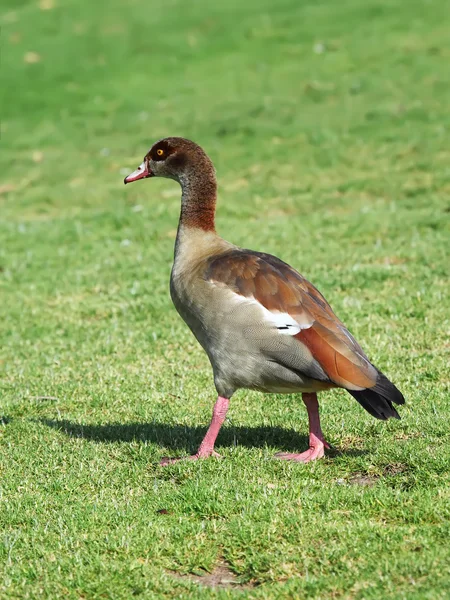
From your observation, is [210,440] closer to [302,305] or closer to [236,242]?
[302,305]

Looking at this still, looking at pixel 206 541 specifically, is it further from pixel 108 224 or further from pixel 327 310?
pixel 108 224

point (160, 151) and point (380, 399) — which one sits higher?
point (160, 151)

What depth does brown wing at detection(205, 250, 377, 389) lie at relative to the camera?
6.07 m

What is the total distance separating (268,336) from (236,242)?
734 cm

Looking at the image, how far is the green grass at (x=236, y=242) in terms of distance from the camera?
5250 millimetres

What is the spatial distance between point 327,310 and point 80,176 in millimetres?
14143

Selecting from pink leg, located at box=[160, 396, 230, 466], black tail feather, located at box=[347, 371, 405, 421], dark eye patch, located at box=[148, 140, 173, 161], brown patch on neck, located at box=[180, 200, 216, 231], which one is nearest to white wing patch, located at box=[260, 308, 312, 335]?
black tail feather, located at box=[347, 371, 405, 421]

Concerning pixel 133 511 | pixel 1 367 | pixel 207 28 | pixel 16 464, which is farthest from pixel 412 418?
pixel 207 28

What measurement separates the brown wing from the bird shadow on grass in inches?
31.5

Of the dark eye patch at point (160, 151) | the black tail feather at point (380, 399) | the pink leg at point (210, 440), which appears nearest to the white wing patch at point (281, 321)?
the black tail feather at point (380, 399)

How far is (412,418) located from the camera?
698 cm

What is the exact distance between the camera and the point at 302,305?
6441 millimetres

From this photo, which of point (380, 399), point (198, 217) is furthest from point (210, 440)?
point (198, 217)

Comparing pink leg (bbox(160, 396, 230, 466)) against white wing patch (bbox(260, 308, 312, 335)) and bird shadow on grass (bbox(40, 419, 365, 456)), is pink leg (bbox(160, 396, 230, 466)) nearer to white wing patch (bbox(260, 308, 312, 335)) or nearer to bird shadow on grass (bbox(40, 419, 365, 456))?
bird shadow on grass (bbox(40, 419, 365, 456))
